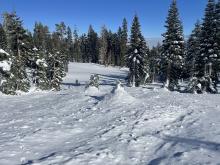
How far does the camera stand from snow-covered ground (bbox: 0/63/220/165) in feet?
32.6

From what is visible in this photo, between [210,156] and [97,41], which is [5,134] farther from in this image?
[97,41]

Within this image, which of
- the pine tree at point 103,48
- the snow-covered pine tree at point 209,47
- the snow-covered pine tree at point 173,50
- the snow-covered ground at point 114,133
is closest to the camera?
the snow-covered ground at point 114,133

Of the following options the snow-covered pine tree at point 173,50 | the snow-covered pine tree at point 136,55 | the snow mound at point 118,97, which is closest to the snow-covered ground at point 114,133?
the snow mound at point 118,97

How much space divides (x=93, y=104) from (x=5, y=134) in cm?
767

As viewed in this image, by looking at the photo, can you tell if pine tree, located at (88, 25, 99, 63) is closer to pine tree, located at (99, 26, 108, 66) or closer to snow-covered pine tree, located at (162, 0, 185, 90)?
pine tree, located at (99, 26, 108, 66)

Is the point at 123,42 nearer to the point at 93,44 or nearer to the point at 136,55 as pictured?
the point at 93,44

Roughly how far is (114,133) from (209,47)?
3175cm

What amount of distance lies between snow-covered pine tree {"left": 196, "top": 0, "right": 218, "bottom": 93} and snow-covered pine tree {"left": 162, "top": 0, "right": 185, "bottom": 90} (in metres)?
4.52

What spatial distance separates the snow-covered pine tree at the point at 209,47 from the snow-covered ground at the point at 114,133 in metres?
22.1

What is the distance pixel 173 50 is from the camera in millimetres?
45844

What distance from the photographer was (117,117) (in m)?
15.9

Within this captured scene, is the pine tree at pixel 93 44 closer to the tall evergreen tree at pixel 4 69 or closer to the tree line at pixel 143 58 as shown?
the tree line at pixel 143 58

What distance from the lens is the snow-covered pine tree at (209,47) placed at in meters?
40.6

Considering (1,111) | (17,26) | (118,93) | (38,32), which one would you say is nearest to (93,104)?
(118,93)
